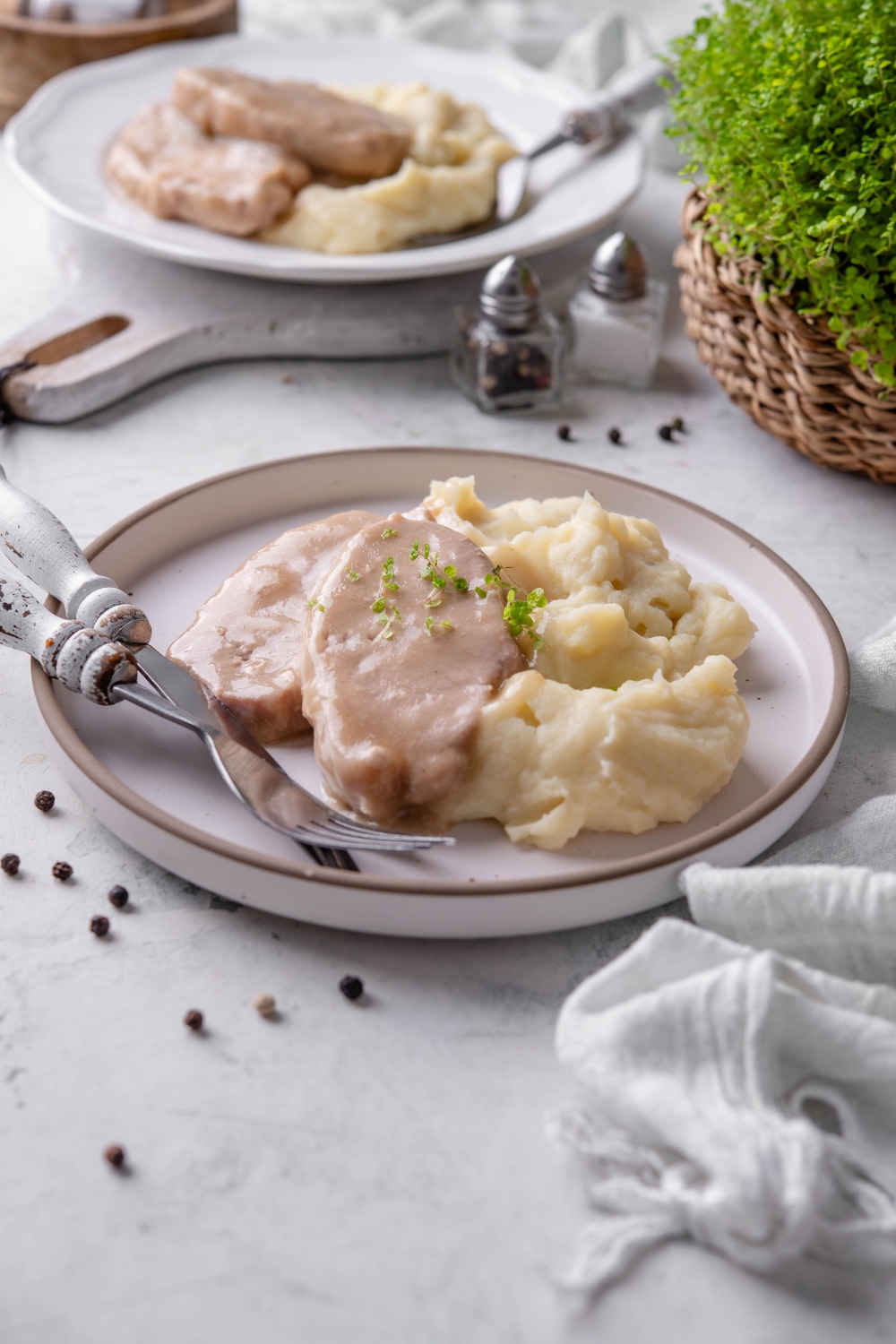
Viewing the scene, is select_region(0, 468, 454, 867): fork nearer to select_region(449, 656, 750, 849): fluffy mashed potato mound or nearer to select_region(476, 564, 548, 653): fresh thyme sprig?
select_region(449, 656, 750, 849): fluffy mashed potato mound

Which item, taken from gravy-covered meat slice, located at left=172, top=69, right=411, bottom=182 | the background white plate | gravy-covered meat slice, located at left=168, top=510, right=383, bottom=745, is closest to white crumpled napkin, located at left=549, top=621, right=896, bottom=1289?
gravy-covered meat slice, located at left=168, top=510, right=383, bottom=745

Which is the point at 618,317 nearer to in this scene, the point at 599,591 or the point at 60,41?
the point at 599,591

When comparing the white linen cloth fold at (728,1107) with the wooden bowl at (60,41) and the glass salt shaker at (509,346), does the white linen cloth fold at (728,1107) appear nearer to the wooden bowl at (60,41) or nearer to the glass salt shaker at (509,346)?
the glass salt shaker at (509,346)

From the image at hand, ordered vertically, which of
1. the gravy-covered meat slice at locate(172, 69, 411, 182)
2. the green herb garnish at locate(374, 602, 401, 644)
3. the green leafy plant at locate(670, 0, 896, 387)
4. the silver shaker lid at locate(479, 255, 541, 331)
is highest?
the green leafy plant at locate(670, 0, 896, 387)

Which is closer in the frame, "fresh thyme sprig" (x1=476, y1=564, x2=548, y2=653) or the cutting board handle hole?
"fresh thyme sprig" (x1=476, y1=564, x2=548, y2=653)

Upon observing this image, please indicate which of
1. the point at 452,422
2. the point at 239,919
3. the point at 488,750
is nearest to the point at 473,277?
the point at 452,422

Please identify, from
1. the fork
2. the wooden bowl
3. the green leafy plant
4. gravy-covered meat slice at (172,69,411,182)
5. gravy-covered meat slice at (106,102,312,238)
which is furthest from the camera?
the wooden bowl

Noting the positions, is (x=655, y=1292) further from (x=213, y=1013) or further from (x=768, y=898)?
(x=213, y=1013)
